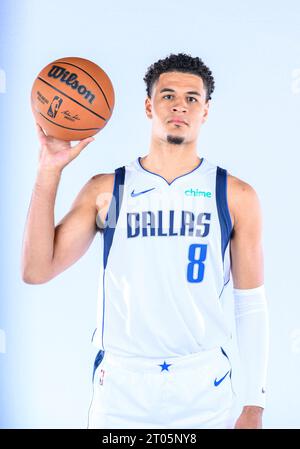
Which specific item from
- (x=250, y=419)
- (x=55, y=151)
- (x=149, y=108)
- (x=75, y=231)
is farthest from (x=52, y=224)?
(x=250, y=419)

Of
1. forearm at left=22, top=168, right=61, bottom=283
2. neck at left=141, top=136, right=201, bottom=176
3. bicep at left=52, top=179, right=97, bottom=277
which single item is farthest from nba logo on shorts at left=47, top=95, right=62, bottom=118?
neck at left=141, top=136, right=201, bottom=176

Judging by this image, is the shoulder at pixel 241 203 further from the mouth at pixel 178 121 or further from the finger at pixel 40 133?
the finger at pixel 40 133

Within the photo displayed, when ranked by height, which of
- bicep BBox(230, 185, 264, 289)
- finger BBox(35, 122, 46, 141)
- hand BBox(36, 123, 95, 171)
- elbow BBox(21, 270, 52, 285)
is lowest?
elbow BBox(21, 270, 52, 285)

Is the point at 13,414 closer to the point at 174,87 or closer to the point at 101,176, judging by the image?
the point at 101,176

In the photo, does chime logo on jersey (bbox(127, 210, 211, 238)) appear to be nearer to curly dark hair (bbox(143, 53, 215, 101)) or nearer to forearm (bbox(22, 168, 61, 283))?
forearm (bbox(22, 168, 61, 283))

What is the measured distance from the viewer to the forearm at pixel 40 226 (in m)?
2.05

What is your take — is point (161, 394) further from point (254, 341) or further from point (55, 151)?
point (55, 151)

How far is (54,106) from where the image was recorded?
2092mm

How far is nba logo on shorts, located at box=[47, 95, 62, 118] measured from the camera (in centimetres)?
209

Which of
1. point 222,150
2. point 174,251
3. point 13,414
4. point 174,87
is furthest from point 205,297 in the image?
point 13,414

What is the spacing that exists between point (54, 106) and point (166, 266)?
716mm

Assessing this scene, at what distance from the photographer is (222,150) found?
296cm

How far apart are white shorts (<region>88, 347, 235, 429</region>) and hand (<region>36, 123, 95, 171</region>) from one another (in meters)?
0.75
